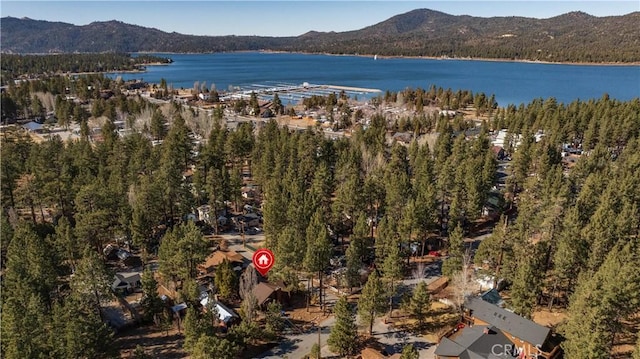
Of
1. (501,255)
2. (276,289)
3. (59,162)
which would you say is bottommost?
(276,289)

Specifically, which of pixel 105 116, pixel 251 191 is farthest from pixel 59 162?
pixel 105 116

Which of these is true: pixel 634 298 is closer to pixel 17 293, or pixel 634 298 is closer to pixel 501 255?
pixel 501 255

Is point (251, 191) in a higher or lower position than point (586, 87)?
lower

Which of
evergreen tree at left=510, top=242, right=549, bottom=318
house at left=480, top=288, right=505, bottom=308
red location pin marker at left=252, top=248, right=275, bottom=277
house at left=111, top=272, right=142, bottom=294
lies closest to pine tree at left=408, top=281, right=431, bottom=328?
house at left=480, top=288, right=505, bottom=308

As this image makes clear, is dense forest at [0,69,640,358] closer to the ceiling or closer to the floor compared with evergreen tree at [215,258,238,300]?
closer to the ceiling

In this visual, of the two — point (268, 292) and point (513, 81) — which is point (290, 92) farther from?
point (268, 292)

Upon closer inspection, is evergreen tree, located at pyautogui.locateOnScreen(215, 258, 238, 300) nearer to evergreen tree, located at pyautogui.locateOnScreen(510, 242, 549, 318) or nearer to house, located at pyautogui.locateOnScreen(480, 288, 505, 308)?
house, located at pyautogui.locateOnScreen(480, 288, 505, 308)

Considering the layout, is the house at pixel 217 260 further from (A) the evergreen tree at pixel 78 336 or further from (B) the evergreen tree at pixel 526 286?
(B) the evergreen tree at pixel 526 286

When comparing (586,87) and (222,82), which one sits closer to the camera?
(586,87)
